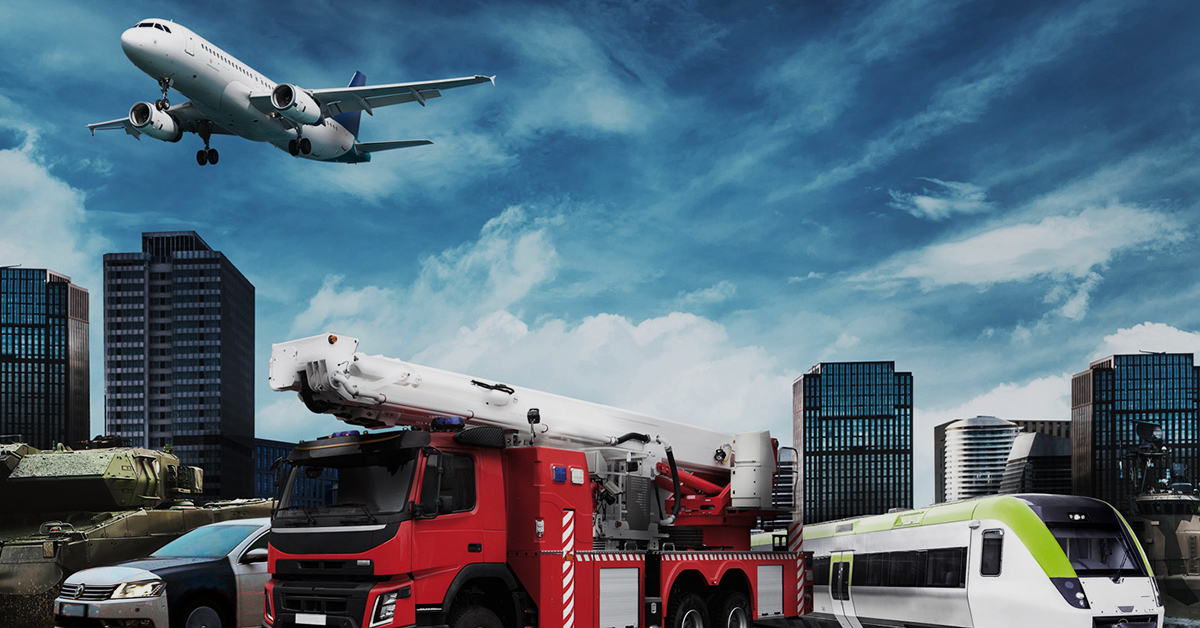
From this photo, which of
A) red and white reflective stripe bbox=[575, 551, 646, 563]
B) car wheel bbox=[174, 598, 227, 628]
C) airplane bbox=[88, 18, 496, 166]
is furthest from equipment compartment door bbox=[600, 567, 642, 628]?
airplane bbox=[88, 18, 496, 166]

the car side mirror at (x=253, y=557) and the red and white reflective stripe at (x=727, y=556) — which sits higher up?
the car side mirror at (x=253, y=557)

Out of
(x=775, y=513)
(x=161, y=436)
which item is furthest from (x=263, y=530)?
(x=161, y=436)

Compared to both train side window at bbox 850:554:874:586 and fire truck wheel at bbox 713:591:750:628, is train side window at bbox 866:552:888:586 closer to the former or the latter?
train side window at bbox 850:554:874:586

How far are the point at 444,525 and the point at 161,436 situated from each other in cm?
19837

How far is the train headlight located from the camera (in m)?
13.9

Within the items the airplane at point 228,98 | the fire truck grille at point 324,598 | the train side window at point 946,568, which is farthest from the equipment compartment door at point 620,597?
the airplane at point 228,98

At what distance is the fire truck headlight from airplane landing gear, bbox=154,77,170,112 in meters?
33.8

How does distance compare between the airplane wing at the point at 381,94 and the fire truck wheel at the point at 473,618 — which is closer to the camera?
the fire truck wheel at the point at 473,618

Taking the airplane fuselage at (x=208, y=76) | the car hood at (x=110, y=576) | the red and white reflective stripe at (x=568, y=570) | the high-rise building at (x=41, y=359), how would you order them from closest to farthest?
the red and white reflective stripe at (x=568, y=570), the car hood at (x=110, y=576), the airplane fuselage at (x=208, y=76), the high-rise building at (x=41, y=359)

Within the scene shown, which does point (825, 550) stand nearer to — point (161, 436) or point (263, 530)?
point (263, 530)

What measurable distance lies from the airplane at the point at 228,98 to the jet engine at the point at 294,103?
0.04 metres

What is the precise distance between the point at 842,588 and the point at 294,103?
30.3 m

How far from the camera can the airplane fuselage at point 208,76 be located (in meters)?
39.0

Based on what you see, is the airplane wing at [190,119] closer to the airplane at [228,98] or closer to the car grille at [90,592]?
the airplane at [228,98]
